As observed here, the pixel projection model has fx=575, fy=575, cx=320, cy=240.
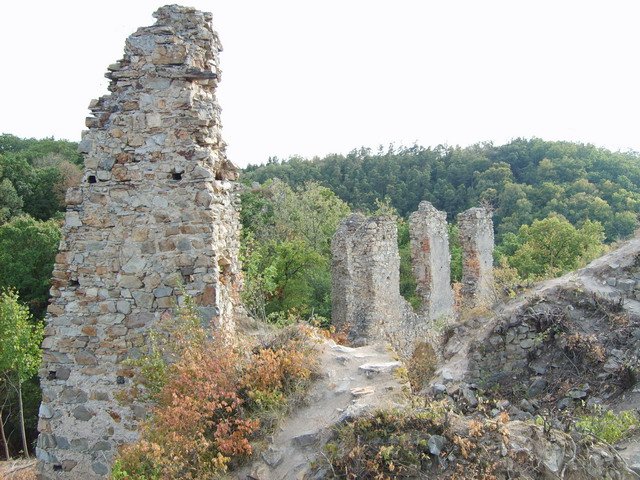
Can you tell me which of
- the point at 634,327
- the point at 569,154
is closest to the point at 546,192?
the point at 569,154

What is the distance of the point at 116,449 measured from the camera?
543 centimetres

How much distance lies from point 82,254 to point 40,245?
1651cm

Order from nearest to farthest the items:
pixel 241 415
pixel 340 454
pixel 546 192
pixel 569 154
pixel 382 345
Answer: pixel 340 454 < pixel 241 415 < pixel 382 345 < pixel 546 192 < pixel 569 154

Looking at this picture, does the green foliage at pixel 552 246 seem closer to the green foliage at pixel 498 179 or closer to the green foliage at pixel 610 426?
the green foliage at pixel 498 179

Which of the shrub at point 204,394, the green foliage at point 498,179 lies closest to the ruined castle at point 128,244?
the shrub at point 204,394

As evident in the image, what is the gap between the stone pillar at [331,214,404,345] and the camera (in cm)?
1434

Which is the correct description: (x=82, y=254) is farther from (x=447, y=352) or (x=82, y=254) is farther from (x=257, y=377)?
(x=447, y=352)

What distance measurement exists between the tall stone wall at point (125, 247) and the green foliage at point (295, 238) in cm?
926

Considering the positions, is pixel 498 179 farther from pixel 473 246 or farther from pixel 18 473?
pixel 18 473

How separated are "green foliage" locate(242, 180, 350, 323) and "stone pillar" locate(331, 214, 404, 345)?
1370 mm

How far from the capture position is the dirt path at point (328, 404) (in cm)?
425

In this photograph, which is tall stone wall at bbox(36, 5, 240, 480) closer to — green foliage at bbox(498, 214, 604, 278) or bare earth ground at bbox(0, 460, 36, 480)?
bare earth ground at bbox(0, 460, 36, 480)

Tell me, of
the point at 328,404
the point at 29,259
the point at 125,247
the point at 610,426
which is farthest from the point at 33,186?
the point at 610,426

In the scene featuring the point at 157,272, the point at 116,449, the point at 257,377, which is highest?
the point at 157,272
